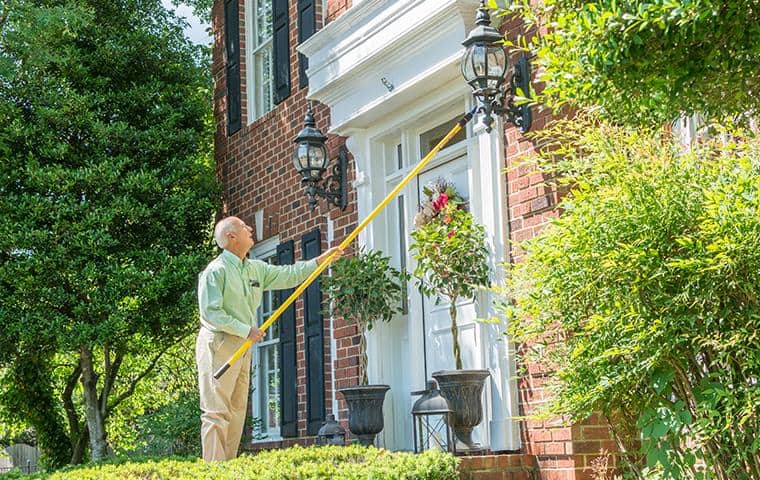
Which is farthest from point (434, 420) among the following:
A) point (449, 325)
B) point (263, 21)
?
point (263, 21)

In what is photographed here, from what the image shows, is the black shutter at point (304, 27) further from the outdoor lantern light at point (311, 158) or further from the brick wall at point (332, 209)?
the outdoor lantern light at point (311, 158)

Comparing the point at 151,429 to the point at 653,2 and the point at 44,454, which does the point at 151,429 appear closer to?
the point at 44,454

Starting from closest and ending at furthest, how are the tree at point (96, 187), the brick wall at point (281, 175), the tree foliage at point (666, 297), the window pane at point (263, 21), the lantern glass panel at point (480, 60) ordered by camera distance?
the tree foliage at point (666, 297) → the lantern glass panel at point (480, 60) → the brick wall at point (281, 175) → the tree at point (96, 187) → the window pane at point (263, 21)

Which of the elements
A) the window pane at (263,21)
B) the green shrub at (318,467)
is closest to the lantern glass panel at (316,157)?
the window pane at (263,21)

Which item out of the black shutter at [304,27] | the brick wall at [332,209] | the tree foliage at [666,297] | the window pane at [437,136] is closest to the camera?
the tree foliage at [666,297]

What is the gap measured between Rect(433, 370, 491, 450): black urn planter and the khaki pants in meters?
1.32

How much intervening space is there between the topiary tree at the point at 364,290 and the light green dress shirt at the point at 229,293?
3.39ft

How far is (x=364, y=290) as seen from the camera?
8727mm

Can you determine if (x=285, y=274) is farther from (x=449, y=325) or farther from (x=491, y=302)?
(x=491, y=302)

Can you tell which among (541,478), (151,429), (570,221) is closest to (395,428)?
(541,478)

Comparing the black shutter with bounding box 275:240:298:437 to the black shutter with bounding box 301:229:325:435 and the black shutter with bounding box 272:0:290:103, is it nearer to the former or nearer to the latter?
the black shutter with bounding box 301:229:325:435

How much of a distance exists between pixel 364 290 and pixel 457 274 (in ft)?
4.12

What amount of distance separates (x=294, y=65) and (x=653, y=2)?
796 centimetres

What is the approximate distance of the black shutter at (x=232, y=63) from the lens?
490 inches
